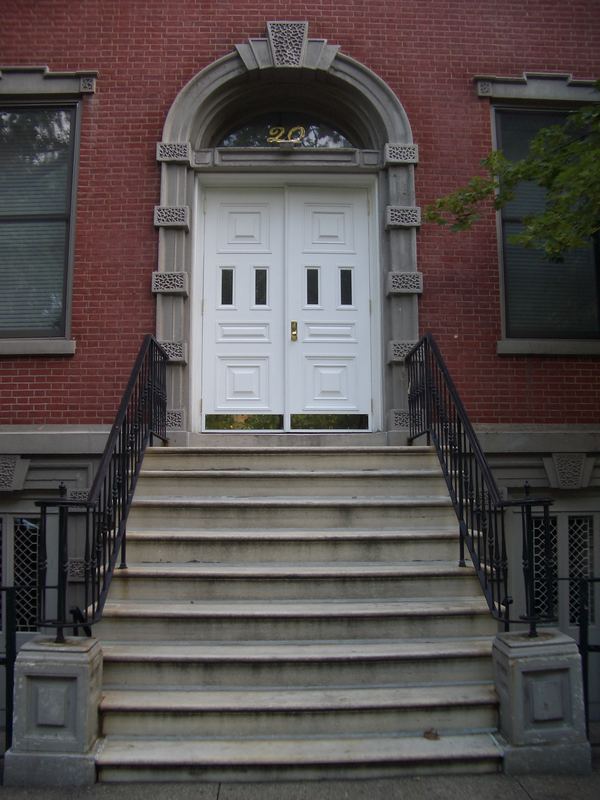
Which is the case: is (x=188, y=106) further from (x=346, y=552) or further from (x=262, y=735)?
(x=262, y=735)

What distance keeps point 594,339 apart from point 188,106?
4.84 m

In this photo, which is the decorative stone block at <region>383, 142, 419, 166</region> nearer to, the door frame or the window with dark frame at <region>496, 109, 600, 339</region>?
the door frame

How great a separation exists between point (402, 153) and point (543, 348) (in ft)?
8.07

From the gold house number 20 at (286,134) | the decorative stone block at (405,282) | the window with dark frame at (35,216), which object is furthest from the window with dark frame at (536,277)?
the window with dark frame at (35,216)

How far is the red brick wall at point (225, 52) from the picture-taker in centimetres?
641

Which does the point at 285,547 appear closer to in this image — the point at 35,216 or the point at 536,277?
the point at 536,277

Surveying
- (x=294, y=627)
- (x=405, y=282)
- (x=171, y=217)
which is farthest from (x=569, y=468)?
(x=171, y=217)

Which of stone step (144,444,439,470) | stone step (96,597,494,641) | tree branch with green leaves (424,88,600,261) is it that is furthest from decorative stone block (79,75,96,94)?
stone step (96,597,494,641)

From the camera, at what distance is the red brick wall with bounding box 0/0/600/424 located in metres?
6.41

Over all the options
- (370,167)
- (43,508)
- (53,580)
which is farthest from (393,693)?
(370,167)

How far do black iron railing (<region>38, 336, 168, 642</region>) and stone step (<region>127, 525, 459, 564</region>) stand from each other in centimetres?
26

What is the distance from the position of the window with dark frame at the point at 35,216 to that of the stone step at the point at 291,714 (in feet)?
13.1

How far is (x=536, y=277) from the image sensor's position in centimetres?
684

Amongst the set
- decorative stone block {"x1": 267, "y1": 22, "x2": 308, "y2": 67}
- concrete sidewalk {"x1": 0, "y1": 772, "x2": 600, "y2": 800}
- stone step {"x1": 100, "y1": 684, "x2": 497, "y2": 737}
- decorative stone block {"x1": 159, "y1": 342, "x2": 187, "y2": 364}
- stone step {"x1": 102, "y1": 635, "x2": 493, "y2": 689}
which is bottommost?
concrete sidewalk {"x1": 0, "y1": 772, "x2": 600, "y2": 800}
